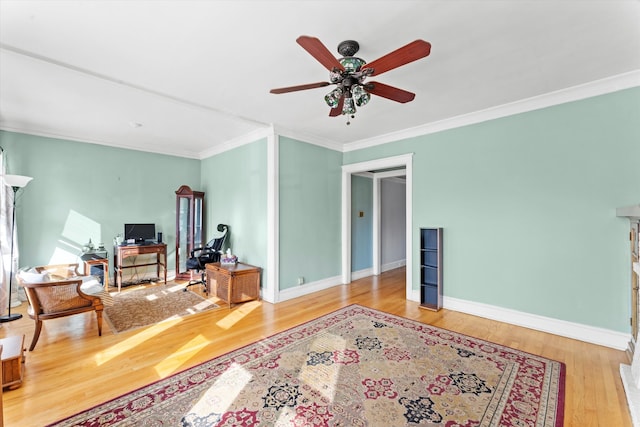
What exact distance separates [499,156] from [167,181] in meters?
5.89

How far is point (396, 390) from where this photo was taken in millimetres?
2131

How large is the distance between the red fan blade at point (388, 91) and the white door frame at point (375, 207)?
2.10 metres

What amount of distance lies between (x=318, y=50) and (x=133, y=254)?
494cm

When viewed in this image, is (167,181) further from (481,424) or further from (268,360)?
(481,424)

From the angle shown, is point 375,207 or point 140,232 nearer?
point 140,232

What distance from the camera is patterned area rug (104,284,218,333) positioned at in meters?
3.44

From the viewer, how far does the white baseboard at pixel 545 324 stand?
9.16ft

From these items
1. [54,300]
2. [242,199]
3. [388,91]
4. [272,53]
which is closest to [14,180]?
[54,300]

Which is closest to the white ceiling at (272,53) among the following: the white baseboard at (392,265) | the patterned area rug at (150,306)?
the patterned area rug at (150,306)

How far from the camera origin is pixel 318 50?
1742mm

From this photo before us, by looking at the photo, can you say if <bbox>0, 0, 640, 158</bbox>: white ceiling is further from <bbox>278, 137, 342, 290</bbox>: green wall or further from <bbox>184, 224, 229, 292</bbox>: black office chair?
<bbox>184, 224, 229, 292</bbox>: black office chair

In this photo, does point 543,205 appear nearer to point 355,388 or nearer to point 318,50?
point 355,388

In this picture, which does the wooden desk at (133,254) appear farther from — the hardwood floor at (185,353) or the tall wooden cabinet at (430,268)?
the tall wooden cabinet at (430,268)

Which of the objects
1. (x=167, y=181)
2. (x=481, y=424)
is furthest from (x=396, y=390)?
(x=167, y=181)
